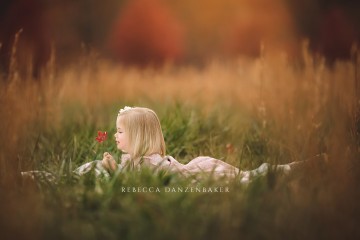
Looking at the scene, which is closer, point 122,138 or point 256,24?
point 122,138

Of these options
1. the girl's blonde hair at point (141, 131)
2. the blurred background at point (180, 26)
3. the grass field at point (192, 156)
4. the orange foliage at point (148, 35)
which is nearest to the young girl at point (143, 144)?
the girl's blonde hair at point (141, 131)

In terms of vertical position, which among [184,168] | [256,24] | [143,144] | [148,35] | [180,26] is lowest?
[184,168]

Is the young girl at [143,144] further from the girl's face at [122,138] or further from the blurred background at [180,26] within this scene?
the blurred background at [180,26]

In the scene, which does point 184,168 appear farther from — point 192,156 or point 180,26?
point 180,26

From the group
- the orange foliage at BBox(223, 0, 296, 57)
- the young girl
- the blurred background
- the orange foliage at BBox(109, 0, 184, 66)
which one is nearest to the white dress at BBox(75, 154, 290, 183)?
the young girl

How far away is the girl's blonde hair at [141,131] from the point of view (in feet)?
10.8

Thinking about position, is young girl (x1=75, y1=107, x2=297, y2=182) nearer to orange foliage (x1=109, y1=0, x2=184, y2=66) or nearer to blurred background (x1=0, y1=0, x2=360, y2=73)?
blurred background (x1=0, y1=0, x2=360, y2=73)

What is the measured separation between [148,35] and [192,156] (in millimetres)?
12546

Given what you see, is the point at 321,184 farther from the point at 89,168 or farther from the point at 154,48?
the point at 154,48

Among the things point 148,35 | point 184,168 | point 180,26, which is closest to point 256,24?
point 180,26

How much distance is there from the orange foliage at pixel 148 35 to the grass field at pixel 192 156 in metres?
10.6

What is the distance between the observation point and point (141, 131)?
3.30 meters

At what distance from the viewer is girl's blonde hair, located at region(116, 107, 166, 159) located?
3.30m

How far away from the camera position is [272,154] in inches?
141
